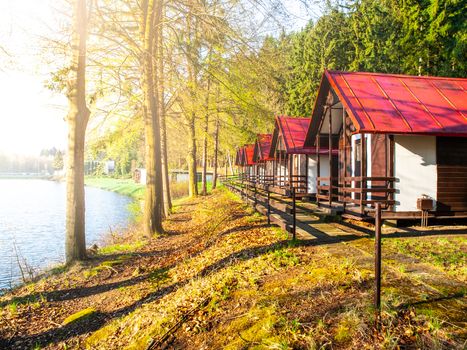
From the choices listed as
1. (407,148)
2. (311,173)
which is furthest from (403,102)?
(311,173)

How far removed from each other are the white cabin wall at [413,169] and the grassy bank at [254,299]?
1443 millimetres

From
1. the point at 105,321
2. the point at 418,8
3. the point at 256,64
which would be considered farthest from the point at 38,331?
the point at 418,8

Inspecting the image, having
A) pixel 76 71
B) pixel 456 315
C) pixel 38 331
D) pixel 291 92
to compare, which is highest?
pixel 291 92

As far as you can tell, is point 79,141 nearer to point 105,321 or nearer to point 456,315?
point 105,321

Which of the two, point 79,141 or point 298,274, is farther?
point 79,141

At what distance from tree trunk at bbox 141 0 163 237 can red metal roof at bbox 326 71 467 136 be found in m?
6.23

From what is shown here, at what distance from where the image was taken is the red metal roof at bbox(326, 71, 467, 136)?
945 centimetres

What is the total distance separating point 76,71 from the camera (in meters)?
8.19

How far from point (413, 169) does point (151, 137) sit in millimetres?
8901

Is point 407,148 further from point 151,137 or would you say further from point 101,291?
point 101,291

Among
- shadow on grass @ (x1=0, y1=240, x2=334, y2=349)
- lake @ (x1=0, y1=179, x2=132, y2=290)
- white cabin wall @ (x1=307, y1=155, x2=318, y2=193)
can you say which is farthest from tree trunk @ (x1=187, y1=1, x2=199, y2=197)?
white cabin wall @ (x1=307, y1=155, x2=318, y2=193)

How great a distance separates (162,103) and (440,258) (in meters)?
12.7

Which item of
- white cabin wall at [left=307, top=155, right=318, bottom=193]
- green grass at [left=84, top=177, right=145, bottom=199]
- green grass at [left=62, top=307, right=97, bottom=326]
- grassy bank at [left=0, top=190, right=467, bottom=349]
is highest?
white cabin wall at [left=307, top=155, right=318, bottom=193]

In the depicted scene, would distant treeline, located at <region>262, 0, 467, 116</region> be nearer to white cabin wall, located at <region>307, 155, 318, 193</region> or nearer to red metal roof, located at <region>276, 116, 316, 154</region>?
red metal roof, located at <region>276, 116, 316, 154</region>
